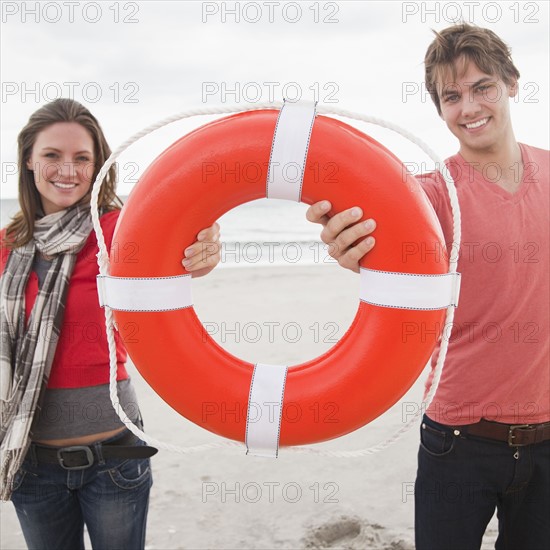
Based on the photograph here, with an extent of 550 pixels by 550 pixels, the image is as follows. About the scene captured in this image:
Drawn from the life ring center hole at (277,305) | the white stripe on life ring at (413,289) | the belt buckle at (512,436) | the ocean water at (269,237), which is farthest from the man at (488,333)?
the ocean water at (269,237)

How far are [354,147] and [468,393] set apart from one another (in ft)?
2.19

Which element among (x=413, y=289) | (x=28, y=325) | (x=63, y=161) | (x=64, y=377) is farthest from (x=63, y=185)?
(x=413, y=289)

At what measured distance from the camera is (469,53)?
1.54 metres

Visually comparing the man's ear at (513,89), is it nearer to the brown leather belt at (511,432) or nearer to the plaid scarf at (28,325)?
the brown leather belt at (511,432)

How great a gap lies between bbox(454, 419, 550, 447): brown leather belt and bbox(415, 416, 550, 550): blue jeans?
0.02 metres

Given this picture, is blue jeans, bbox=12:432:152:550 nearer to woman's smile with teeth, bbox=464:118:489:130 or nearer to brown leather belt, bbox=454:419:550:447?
brown leather belt, bbox=454:419:550:447

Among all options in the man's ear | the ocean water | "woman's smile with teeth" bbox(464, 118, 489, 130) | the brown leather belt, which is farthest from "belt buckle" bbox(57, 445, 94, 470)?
the ocean water

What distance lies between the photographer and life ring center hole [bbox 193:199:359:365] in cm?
470

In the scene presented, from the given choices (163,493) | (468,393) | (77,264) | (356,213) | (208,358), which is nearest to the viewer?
(356,213)

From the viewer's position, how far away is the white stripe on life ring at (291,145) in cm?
127

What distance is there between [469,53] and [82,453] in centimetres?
137

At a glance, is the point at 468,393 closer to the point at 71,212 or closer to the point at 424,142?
the point at 424,142

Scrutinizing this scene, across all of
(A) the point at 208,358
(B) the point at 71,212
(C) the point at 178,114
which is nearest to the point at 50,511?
(A) the point at 208,358

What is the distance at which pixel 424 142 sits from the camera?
1278mm
